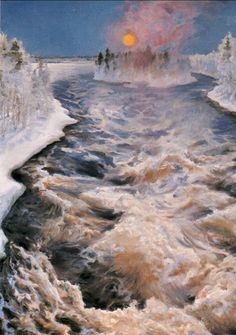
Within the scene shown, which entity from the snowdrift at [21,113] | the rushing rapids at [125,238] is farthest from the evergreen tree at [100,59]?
the rushing rapids at [125,238]

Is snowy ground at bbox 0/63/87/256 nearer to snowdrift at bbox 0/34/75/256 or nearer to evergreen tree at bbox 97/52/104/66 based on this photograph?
snowdrift at bbox 0/34/75/256

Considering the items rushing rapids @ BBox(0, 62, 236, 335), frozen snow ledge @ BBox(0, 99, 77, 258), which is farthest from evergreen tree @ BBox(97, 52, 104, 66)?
rushing rapids @ BBox(0, 62, 236, 335)

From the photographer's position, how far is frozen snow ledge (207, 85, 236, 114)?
7.79 m

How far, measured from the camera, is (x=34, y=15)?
6.66m

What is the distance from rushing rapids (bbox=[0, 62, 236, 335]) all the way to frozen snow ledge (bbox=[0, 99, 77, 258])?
80 millimetres

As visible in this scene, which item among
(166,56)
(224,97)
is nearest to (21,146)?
(166,56)

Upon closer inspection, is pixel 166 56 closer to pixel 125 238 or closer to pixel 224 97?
pixel 224 97

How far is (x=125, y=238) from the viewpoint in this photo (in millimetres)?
3176

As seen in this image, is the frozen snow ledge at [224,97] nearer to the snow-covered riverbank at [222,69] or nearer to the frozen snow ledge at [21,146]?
the snow-covered riverbank at [222,69]

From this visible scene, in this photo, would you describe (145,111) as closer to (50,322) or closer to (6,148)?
(6,148)

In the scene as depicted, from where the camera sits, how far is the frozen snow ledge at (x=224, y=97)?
7790 mm

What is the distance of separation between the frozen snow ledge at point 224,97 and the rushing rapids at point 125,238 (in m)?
1.64

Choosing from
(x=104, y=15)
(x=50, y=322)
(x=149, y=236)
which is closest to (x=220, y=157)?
(x=149, y=236)

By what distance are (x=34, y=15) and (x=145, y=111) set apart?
2.25 metres
